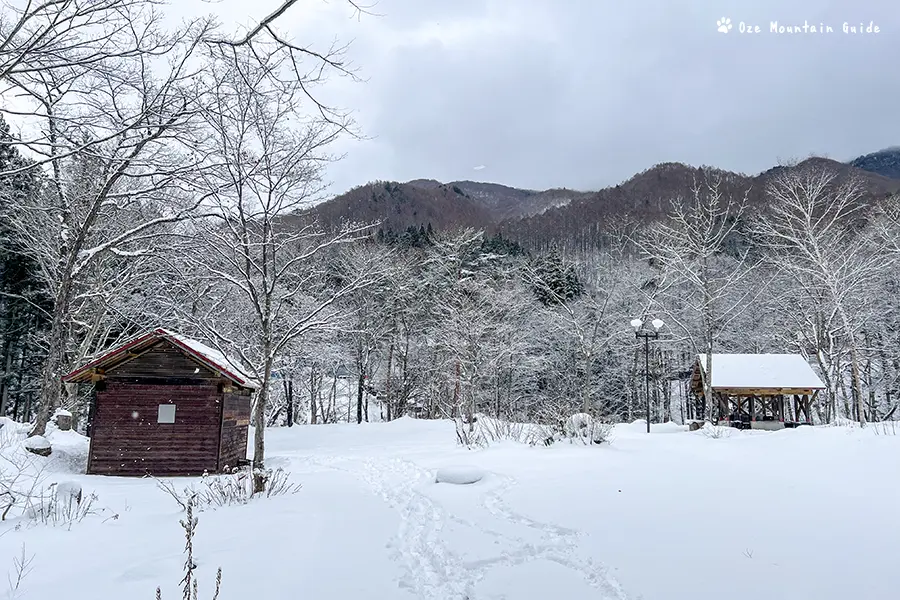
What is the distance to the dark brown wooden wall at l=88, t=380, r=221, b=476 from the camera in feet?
42.7

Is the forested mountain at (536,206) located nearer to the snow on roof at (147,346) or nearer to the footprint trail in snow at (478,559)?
the snow on roof at (147,346)

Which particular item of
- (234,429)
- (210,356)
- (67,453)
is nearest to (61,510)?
(210,356)

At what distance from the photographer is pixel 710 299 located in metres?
21.0

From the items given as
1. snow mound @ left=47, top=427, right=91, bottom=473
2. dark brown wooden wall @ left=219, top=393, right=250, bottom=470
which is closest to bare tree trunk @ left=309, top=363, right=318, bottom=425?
dark brown wooden wall @ left=219, top=393, right=250, bottom=470

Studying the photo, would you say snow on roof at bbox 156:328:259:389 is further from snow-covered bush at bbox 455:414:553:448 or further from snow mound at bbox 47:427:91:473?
snow-covered bush at bbox 455:414:553:448

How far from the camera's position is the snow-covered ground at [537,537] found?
156 inches

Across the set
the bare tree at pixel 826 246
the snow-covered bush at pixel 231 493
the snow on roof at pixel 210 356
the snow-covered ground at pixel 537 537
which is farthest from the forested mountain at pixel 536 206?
the snow-covered ground at pixel 537 537

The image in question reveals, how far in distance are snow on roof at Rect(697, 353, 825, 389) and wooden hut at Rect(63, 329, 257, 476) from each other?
65.1ft

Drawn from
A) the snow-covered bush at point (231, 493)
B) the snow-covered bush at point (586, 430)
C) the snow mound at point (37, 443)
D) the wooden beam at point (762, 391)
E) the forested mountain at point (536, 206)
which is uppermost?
the forested mountain at point (536, 206)

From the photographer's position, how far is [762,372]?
2323cm

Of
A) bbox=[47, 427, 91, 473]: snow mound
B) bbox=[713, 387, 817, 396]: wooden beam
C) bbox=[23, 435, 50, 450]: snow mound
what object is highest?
bbox=[713, 387, 817, 396]: wooden beam

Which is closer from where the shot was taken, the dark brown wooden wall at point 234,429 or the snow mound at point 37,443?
the snow mound at point 37,443

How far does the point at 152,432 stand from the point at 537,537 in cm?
1161

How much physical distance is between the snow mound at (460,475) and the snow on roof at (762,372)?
17718 mm
